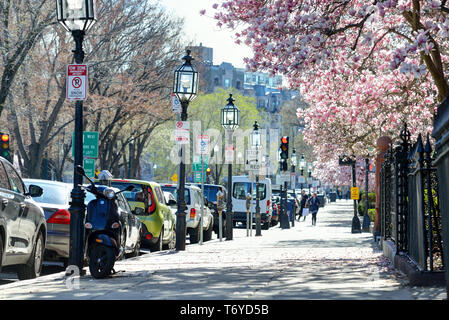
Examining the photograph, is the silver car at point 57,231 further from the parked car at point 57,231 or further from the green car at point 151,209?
the green car at point 151,209

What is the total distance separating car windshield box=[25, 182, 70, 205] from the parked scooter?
114 inches

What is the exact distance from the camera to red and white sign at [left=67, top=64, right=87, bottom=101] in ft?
43.1

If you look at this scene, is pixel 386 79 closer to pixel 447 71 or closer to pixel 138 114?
pixel 447 71

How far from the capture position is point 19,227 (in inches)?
466

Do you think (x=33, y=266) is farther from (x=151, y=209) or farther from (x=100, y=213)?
(x=151, y=209)

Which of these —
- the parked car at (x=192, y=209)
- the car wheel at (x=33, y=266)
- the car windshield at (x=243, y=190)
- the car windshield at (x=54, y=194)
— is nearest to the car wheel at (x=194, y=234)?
the parked car at (x=192, y=209)

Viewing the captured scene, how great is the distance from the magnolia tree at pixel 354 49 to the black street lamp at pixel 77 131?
361cm

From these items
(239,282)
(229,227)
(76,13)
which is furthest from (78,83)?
A: (229,227)

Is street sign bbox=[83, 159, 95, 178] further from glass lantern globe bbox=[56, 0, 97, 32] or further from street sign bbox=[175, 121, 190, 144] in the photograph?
glass lantern globe bbox=[56, 0, 97, 32]

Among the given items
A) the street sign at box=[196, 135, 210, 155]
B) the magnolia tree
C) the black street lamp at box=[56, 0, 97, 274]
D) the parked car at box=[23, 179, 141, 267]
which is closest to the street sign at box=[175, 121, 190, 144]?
the magnolia tree

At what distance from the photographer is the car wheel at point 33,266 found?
12.7 meters

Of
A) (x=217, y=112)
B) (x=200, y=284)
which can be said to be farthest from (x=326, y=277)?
(x=217, y=112)

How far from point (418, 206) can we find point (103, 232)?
450cm
